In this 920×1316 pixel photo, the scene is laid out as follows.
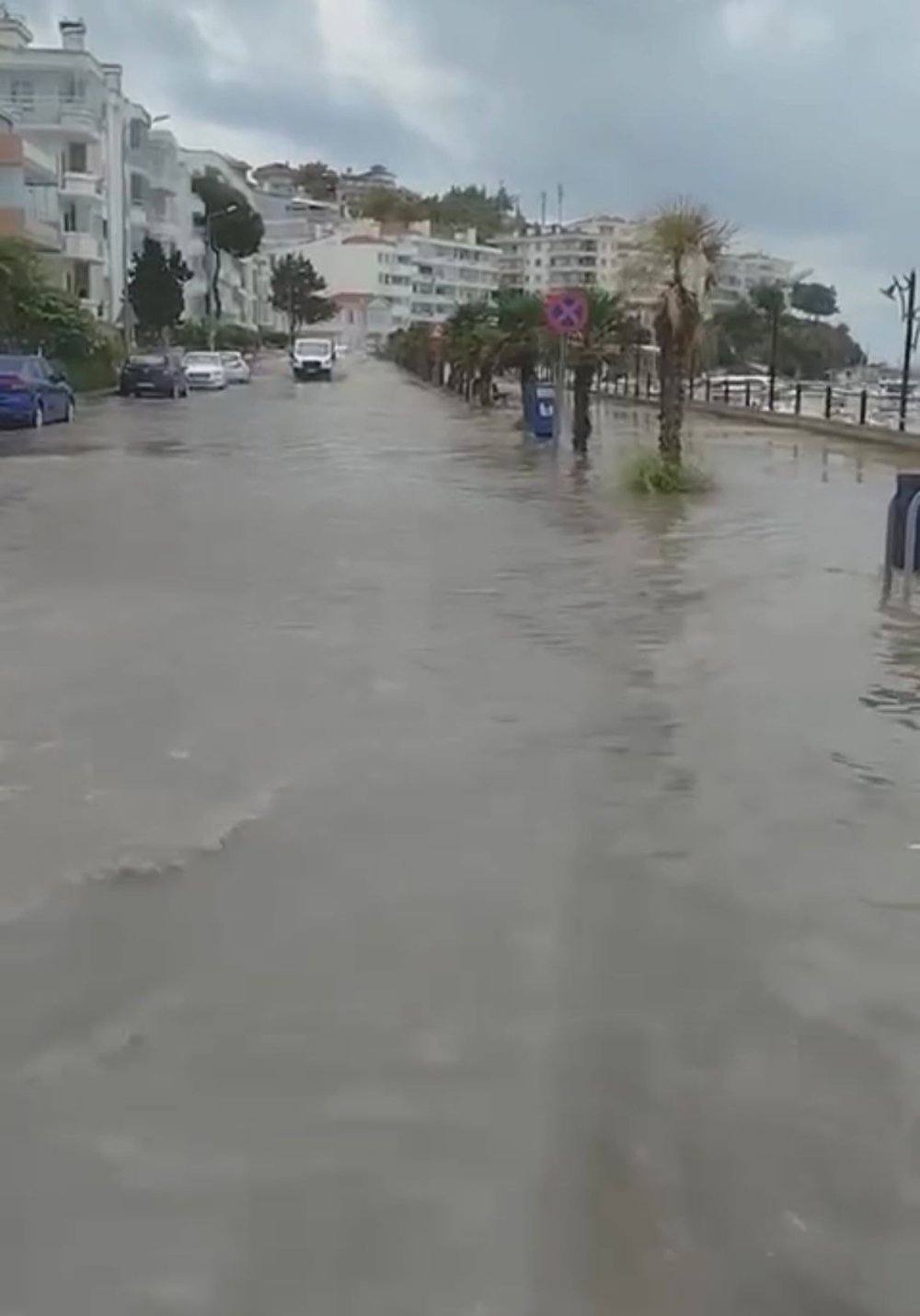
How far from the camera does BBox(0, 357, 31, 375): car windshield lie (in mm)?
38375

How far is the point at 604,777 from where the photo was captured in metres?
8.15

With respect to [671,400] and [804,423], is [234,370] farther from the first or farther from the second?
[671,400]

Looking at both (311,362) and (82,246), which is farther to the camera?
(311,362)

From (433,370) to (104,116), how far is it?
2439 cm

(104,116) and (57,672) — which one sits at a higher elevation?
(104,116)

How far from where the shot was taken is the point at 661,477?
78.6 feet

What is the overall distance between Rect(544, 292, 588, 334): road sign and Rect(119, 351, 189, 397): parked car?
31.8 m

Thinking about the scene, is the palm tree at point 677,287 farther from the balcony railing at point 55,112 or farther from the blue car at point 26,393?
the balcony railing at point 55,112

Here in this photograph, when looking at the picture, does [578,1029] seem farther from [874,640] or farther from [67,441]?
[67,441]

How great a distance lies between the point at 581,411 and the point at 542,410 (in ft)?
10.9

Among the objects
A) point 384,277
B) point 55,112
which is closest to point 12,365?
point 55,112

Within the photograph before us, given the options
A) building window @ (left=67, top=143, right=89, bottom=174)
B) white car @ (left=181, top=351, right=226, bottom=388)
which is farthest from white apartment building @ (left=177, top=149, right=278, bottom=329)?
white car @ (left=181, top=351, right=226, bottom=388)

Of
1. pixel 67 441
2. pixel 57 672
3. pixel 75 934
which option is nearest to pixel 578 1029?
pixel 75 934

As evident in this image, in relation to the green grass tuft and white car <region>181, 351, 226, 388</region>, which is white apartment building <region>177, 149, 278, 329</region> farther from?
the green grass tuft
